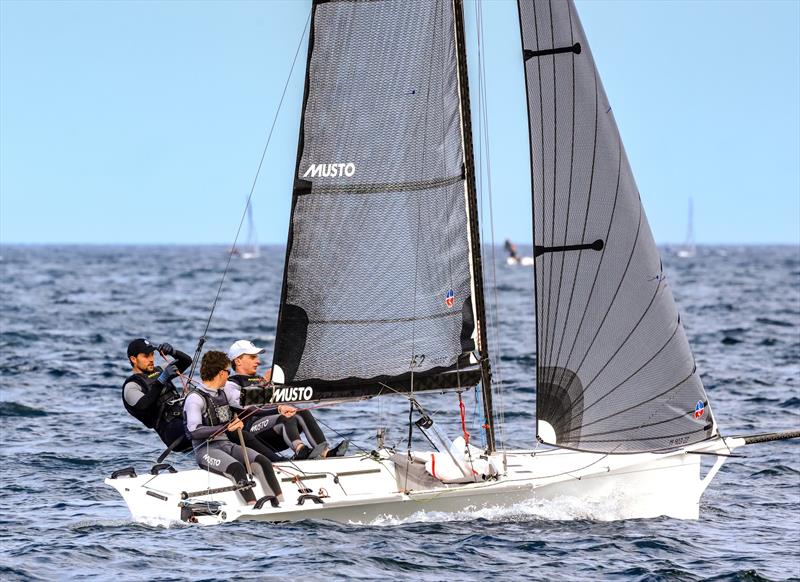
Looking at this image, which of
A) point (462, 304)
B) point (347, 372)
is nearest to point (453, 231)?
point (462, 304)

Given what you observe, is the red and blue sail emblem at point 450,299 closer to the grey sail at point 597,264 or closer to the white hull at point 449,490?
the grey sail at point 597,264

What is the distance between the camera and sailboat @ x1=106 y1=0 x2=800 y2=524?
11.0 metres

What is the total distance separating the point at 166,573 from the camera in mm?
9641

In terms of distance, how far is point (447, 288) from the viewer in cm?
→ 1143

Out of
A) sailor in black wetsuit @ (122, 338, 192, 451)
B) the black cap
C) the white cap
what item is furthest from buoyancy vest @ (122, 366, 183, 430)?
the white cap

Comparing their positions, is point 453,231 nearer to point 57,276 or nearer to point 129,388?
point 129,388

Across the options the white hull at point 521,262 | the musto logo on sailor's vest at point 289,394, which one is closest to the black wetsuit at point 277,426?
the musto logo on sailor's vest at point 289,394

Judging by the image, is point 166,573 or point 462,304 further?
point 462,304

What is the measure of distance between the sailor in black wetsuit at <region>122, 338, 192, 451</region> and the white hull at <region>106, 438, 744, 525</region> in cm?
45

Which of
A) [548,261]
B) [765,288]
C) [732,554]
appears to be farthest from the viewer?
[765,288]

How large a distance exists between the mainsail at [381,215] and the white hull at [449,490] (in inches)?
33.2

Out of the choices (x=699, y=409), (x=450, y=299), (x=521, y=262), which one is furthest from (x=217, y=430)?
(x=521, y=262)

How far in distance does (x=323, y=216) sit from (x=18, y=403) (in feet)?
31.4

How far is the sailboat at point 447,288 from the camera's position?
36.2ft
